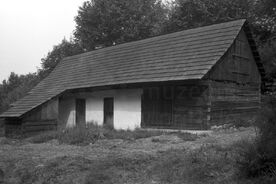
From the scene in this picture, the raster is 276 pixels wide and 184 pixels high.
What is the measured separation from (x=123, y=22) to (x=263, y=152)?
111ft

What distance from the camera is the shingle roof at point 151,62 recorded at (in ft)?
52.6

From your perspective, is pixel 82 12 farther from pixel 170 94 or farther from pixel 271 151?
pixel 271 151

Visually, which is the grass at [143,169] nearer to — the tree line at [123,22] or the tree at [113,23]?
the tree line at [123,22]

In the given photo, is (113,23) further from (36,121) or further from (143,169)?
(143,169)

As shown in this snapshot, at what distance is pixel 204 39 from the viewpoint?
1770 centimetres

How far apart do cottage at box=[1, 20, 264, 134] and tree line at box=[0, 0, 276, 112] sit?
1183 centimetres

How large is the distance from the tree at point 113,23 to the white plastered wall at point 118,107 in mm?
18381

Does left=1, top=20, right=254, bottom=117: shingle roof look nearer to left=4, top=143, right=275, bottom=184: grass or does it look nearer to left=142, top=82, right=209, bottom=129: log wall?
left=142, top=82, right=209, bottom=129: log wall

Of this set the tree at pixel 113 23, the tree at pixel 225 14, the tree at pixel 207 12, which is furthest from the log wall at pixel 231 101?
the tree at pixel 113 23

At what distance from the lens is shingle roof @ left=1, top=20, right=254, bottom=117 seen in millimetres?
16031

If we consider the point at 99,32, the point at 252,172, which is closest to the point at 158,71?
the point at 252,172

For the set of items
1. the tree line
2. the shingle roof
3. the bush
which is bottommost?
the bush

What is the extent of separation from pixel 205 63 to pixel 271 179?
10.1 m

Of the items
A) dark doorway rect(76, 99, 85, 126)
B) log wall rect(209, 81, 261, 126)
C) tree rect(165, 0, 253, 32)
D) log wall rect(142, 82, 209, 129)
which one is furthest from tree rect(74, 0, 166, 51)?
log wall rect(142, 82, 209, 129)
